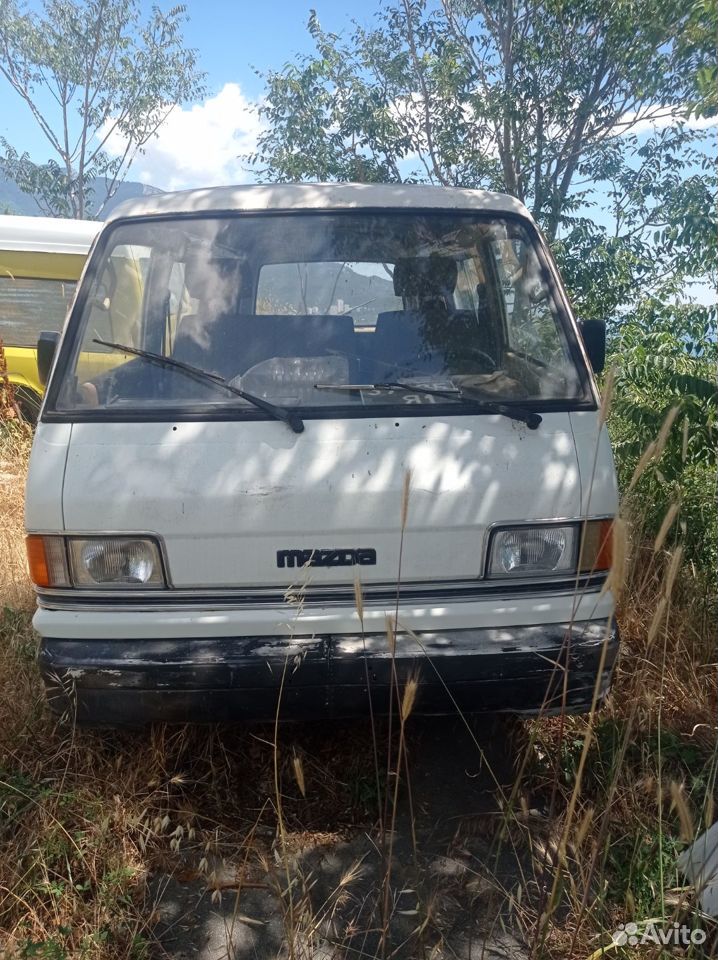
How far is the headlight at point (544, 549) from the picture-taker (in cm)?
259

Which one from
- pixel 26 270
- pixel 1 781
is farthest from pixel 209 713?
pixel 26 270

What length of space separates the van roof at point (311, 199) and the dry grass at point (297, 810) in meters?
1.63

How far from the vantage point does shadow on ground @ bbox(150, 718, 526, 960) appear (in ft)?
7.37

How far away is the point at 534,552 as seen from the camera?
261 centimetres

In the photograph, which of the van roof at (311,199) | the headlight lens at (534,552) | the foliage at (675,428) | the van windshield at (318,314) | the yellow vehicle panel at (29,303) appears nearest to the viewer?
the headlight lens at (534,552)

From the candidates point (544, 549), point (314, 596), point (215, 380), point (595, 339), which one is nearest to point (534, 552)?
Result: point (544, 549)

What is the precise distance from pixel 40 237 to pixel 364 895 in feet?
23.8

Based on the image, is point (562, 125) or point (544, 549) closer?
point (544, 549)

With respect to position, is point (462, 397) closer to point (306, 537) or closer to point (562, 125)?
point (306, 537)

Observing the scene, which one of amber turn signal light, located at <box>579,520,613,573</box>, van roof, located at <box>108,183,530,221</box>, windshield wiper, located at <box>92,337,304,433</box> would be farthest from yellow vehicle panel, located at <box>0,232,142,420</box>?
amber turn signal light, located at <box>579,520,613,573</box>

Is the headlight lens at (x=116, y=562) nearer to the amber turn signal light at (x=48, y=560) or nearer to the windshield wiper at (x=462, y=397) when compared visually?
the amber turn signal light at (x=48, y=560)

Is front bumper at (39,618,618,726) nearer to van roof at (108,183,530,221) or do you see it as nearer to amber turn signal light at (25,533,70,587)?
amber turn signal light at (25,533,70,587)

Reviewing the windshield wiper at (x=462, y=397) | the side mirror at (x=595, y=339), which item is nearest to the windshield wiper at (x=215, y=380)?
the windshield wiper at (x=462, y=397)

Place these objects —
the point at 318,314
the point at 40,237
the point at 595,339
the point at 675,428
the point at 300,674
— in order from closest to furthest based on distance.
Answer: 1. the point at 300,674
2. the point at 318,314
3. the point at 595,339
4. the point at 675,428
5. the point at 40,237
